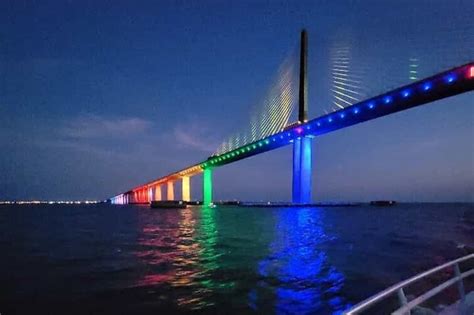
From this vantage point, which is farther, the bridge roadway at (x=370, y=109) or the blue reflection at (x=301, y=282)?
the bridge roadway at (x=370, y=109)

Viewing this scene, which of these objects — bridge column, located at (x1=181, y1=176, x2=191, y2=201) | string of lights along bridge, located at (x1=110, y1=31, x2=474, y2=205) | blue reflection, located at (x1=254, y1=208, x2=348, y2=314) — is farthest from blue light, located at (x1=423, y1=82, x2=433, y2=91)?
bridge column, located at (x1=181, y1=176, x2=191, y2=201)

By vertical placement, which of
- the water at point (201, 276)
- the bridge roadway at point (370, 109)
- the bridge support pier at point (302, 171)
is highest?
the bridge roadway at point (370, 109)

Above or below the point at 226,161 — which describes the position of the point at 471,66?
above

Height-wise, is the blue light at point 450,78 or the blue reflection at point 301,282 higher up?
the blue light at point 450,78

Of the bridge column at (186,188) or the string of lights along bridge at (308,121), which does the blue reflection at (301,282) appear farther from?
the bridge column at (186,188)

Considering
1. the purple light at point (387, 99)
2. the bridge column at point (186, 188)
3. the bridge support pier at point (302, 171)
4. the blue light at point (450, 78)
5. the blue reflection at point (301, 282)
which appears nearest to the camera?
the blue reflection at point (301, 282)

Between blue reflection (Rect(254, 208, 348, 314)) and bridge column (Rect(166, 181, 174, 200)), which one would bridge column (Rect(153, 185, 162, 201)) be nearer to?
bridge column (Rect(166, 181, 174, 200))

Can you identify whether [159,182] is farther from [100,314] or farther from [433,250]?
[100,314]

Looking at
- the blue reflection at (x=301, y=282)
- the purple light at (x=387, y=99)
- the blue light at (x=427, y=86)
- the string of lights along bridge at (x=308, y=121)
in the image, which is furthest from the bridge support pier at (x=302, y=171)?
the blue reflection at (x=301, y=282)

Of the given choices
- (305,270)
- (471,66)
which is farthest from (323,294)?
(471,66)
